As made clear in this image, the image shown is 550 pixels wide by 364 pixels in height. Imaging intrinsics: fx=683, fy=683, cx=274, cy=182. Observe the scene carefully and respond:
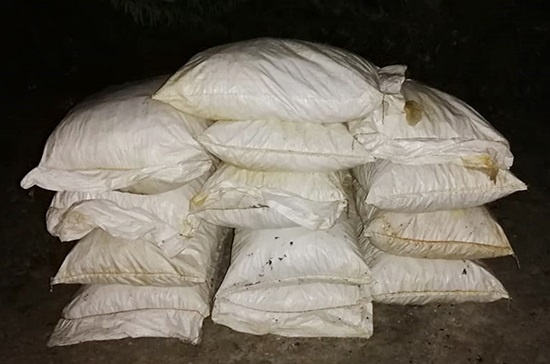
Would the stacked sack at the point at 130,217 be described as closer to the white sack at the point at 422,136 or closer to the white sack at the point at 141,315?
the white sack at the point at 141,315

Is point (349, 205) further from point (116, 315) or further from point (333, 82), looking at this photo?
point (116, 315)

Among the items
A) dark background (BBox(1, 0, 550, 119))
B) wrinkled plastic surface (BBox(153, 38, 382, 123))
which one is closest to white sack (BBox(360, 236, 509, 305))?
wrinkled plastic surface (BBox(153, 38, 382, 123))

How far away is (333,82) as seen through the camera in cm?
201

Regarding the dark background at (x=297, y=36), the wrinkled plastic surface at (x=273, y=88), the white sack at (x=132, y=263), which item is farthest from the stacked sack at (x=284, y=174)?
the dark background at (x=297, y=36)

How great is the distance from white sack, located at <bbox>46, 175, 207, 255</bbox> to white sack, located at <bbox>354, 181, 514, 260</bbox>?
1.95ft

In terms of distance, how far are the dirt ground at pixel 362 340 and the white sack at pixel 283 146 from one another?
1.86ft

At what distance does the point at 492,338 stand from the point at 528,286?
325 mm

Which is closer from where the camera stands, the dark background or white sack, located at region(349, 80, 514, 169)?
white sack, located at region(349, 80, 514, 169)

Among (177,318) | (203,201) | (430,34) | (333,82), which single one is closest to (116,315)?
(177,318)

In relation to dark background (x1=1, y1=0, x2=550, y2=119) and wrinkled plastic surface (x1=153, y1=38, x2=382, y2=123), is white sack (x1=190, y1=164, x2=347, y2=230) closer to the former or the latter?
wrinkled plastic surface (x1=153, y1=38, x2=382, y2=123)

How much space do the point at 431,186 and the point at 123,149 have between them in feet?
3.09

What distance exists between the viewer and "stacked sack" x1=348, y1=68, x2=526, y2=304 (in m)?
2.09

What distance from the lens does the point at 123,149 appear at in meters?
2.06

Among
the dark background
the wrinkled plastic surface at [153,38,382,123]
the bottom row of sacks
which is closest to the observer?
the wrinkled plastic surface at [153,38,382,123]
